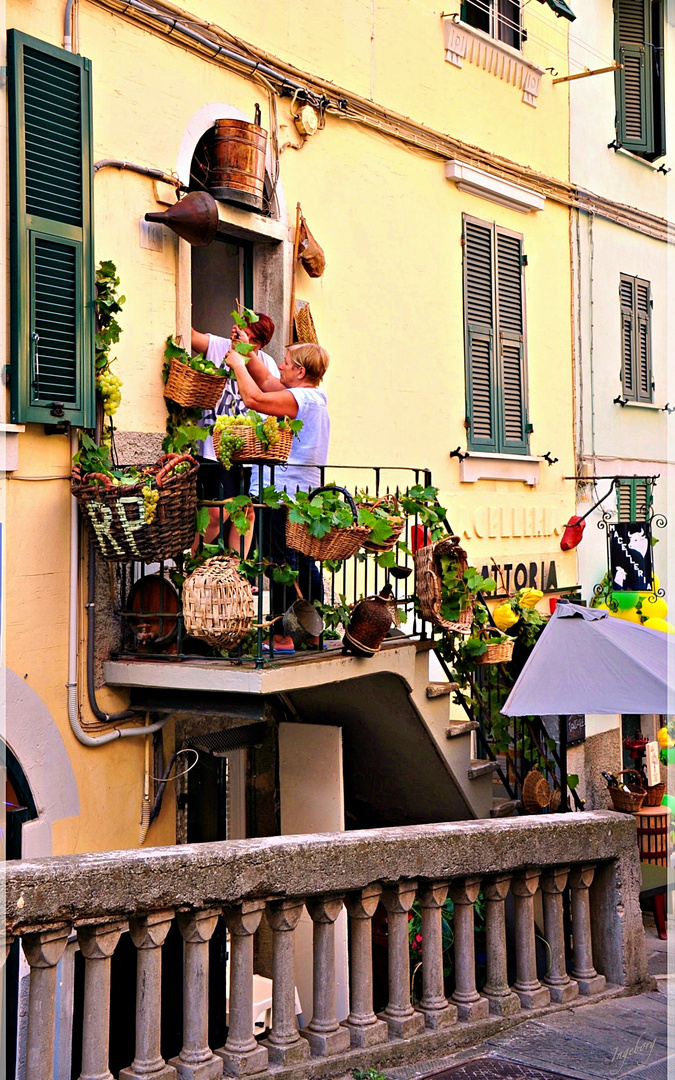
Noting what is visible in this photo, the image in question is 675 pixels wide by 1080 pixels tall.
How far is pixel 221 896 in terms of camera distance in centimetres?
399

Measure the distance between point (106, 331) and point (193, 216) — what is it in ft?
2.87

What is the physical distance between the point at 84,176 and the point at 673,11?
362 inches

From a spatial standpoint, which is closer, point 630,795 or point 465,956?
point 465,956

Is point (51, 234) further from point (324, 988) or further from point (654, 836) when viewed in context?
point (654, 836)

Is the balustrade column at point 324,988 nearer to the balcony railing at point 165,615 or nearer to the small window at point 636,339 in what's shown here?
the balcony railing at point 165,615

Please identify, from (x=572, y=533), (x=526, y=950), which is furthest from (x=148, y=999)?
(x=572, y=533)

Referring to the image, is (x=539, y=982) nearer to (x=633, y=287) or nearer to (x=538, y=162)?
(x=538, y=162)

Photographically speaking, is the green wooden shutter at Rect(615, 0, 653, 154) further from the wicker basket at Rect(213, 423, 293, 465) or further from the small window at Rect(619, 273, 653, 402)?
the wicker basket at Rect(213, 423, 293, 465)

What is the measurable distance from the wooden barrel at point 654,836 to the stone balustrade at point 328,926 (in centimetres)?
572

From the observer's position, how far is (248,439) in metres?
5.95

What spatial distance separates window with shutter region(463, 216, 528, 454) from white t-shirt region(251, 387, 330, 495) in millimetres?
3177

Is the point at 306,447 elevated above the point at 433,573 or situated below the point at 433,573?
above

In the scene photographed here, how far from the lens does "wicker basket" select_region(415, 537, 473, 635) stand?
23.9 feet

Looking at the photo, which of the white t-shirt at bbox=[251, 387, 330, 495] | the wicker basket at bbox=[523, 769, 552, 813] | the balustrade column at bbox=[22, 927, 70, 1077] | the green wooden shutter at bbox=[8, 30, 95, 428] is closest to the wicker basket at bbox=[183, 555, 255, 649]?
the white t-shirt at bbox=[251, 387, 330, 495]
